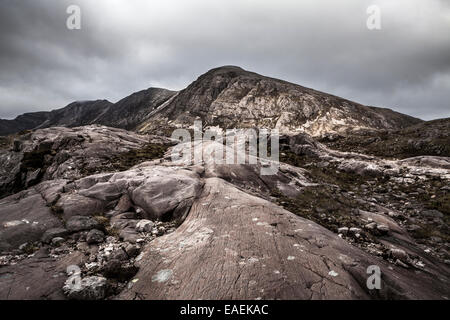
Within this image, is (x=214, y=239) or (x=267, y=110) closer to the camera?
(x=214, y=239)

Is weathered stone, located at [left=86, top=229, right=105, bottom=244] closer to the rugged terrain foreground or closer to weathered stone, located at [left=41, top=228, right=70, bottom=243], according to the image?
the rugged terrain foreground

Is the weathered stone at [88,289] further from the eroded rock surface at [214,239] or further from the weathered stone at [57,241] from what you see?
the weathered stone at [57,241]

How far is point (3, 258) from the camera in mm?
7895

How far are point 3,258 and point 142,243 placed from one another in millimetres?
4982

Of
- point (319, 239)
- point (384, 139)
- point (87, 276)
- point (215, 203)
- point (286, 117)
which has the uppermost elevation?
point (286, 117)

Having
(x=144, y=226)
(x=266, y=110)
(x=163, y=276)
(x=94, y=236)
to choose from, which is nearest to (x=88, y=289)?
(x=163, y=276)

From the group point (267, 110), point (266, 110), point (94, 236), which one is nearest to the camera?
point (94, 236)

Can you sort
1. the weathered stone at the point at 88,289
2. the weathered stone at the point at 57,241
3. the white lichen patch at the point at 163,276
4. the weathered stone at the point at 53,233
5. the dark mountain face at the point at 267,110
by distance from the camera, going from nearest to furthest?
the weathered stone at the point at 88,289
the white lichen patch at the point at 163,276
the weathered stone at the point at 57,241
the weathered stone at the point at 53,233
the dark mountain face at the point at 267,110

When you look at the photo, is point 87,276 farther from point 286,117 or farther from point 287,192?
point 286,117

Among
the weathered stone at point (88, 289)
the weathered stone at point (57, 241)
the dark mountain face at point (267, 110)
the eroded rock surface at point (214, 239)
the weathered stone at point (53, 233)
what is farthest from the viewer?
the dark mountain face at point (267, 110)

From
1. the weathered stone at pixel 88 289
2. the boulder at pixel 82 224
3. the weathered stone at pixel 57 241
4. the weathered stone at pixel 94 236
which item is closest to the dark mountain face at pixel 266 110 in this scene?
the boulder at pixel 82 224

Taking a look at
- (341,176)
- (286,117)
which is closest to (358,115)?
(286,117)

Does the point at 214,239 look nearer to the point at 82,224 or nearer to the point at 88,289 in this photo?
the point at 88,289

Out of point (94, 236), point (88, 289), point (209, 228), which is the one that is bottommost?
point (88, 289)
